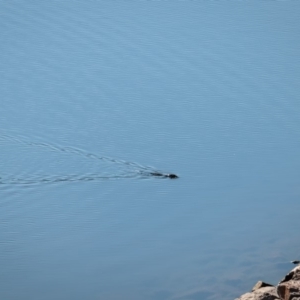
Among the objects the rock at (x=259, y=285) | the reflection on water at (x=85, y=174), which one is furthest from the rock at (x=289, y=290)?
the reflection on water at (x=85, y=174)

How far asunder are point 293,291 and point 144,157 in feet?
22.2

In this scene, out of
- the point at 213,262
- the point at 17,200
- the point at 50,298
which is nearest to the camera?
the point at 50,298

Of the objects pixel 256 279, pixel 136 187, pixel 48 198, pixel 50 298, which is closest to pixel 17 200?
pixel 48 198

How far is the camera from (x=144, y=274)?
1255cm

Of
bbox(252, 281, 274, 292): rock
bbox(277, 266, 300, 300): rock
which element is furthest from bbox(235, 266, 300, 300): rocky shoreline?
bbox(252, 281, 274, 292): rock

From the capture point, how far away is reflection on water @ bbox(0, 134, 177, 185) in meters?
15.4

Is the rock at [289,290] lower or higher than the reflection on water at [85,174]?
lower

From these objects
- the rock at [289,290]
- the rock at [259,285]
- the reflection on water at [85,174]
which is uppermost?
the reflection on water at [85,174]

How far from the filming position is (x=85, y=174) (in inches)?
619

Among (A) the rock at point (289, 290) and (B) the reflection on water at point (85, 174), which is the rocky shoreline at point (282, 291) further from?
(B) the reflection on water at point (85, 174)

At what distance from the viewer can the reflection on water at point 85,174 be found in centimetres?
1542

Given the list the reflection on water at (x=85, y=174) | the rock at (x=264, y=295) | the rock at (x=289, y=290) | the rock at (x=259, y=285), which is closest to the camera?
the rock at (x=289, y=290)

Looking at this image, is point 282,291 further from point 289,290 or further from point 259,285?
point 259,285

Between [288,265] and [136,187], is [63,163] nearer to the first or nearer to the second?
[136,187]
